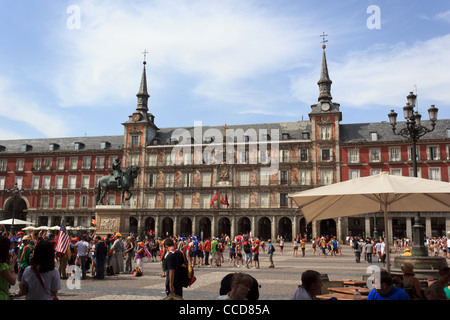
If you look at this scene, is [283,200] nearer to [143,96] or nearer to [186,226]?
[186,226]

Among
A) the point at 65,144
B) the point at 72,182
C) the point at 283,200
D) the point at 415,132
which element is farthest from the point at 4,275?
the point at 65,144

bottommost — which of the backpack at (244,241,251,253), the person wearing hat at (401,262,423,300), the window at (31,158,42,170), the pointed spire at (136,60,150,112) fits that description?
the backpack at (244,241,251,253)

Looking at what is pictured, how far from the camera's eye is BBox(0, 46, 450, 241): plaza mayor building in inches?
1807

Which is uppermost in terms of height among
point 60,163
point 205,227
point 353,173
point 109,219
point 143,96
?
point 143,96

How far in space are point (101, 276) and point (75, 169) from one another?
45.0 m

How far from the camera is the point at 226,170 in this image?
Answer: 163ft

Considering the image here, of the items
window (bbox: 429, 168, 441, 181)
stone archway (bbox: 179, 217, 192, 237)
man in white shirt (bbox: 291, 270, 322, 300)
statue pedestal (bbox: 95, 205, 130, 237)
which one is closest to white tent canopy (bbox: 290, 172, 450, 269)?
man in white shirt (bbox: 291, 270, 322, 300)

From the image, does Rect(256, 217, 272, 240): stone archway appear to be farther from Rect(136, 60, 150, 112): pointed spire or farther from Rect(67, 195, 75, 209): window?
Rect(67, 195, 75, 209): window

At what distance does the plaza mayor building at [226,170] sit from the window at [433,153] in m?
0.12

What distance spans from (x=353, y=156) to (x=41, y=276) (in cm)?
4620

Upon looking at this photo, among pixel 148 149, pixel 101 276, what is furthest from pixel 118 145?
pixel 101 276

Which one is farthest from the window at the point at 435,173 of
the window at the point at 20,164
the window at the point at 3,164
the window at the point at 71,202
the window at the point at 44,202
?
the window at the point at 3,164

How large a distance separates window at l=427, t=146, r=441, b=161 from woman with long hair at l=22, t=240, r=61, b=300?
158 feet
